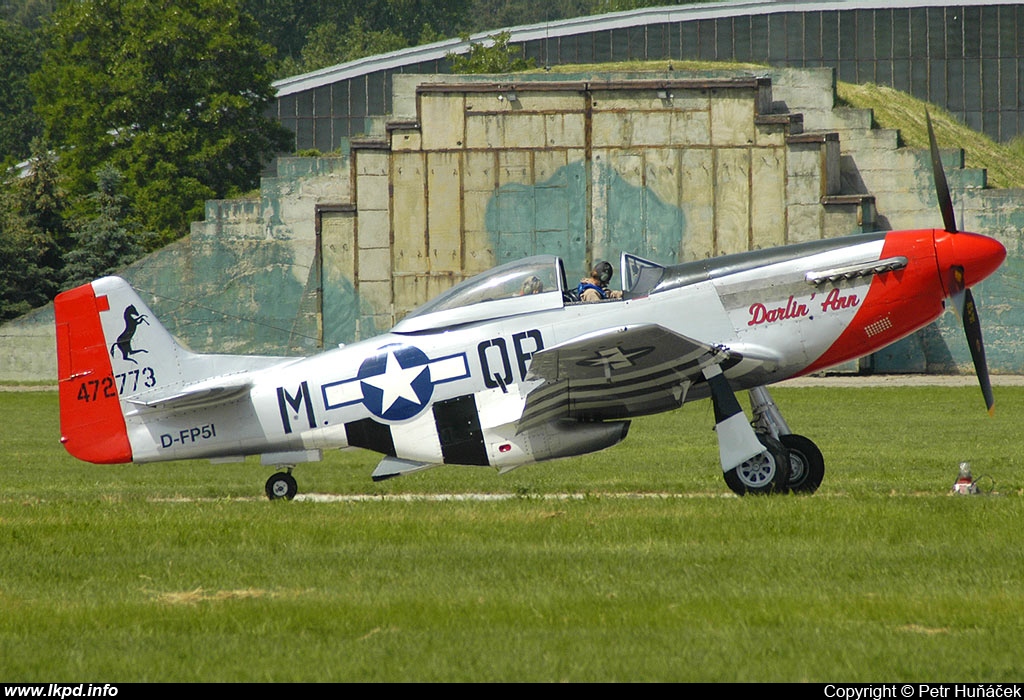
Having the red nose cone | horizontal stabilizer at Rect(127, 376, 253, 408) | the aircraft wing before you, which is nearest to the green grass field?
the aircraft wing

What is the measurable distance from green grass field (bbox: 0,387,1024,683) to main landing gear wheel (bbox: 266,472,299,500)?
1.22 ft

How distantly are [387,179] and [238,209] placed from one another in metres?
4.77

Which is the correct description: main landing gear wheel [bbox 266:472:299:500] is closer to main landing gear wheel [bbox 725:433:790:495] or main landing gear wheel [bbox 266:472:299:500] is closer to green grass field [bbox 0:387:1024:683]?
green grass field [bbox 0:387:1024:683]

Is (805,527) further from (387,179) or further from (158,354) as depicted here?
(387,179)

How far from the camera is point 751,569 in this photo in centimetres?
852

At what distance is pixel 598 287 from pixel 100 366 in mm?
4935

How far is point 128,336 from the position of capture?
42.8 ft

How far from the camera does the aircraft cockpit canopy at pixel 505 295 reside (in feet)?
40.0

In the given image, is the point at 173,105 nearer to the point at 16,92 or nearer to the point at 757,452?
the point at 16,92

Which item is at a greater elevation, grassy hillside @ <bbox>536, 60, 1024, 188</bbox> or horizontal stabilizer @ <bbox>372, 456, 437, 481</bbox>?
grassy hillside @ <bbox>536, 60, 1024, 188</bbox>

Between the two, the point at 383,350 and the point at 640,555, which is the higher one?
the point at 383,350

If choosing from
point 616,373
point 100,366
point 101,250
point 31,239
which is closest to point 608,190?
point 101,250

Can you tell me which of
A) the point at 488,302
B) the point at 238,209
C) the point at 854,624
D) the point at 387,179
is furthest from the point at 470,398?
the point at 238,209

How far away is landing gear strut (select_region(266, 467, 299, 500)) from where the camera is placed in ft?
43.7
